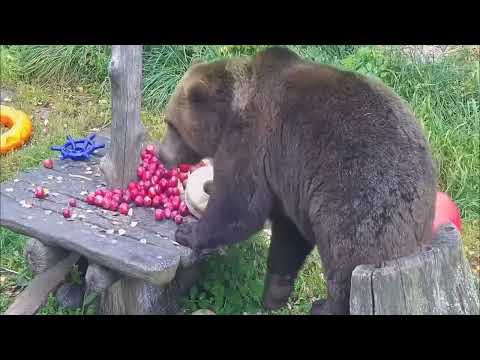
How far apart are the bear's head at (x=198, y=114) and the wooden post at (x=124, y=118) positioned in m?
0.25

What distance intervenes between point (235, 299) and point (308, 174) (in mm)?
1736

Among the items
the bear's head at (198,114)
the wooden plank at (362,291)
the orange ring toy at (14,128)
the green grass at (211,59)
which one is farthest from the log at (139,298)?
the orange ring toy at (14,128)

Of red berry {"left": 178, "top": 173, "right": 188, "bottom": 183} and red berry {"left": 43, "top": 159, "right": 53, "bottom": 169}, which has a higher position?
red berry {"left": 43, "top": 159, "right": 53, "bottom": 169}

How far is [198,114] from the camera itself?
445 centimetres

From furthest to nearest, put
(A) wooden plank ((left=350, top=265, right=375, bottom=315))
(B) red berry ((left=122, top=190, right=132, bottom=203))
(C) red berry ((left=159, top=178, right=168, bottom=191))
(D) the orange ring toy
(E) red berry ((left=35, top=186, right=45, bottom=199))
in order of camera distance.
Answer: (D) the orange ring toy
(C) red berry ((left=159, top=178, right=168, bottom=191))
(B) red berry ((left=122, top=190, right=132, bottom=203))
(E) red berry ((left=35, top=186, right=45, bottom=199))
(A) wooden plank ((left=350, top=265, right=375, bottom=315))

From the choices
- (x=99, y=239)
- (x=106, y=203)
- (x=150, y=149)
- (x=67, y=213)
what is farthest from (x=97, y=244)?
(x=150, y=149)

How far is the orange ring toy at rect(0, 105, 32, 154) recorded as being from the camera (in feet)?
22.2

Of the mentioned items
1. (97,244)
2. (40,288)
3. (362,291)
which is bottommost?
A: (40,288)

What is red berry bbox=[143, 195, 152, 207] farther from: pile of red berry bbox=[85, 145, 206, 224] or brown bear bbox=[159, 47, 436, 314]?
brown bear bbox=[159, 47, 436, 314]

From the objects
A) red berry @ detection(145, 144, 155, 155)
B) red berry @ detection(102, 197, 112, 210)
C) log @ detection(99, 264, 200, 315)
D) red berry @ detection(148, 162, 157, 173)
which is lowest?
log @ detection(99, 264, 200, 315)

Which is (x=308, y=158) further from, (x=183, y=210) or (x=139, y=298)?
(x=139, y=298)

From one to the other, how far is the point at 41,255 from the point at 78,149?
0.96 meters

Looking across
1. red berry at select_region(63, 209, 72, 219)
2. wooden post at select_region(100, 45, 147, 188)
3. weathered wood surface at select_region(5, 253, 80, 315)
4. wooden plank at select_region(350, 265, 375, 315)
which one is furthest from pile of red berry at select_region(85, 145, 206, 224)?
wooden plank at select_region(350, 265, 375, 315)

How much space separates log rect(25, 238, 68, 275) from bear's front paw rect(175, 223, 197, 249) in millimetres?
1018
